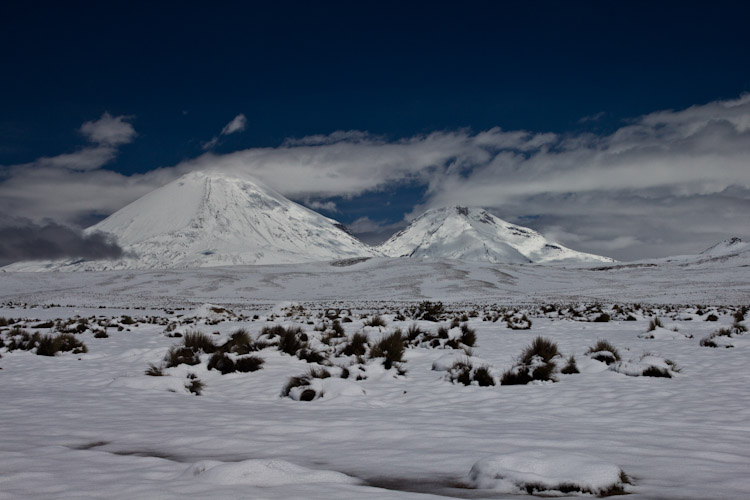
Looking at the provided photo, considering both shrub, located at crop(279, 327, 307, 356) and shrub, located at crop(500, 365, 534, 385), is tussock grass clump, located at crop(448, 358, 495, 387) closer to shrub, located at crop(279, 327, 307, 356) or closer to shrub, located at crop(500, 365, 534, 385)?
shrub, located at crop(500, 365, 534, 385)

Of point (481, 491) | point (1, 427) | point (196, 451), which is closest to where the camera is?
point (481, 491)

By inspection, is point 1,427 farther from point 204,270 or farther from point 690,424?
point 204,270

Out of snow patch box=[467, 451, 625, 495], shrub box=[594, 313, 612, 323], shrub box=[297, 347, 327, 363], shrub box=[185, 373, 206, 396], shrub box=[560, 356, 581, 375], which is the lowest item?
shrub box=[185, 373, 206, 396]

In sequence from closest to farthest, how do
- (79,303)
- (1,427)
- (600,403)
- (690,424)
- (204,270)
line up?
(1,427), (690,424), (600,403), (79,303), (204,270)

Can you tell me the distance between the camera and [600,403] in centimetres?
775

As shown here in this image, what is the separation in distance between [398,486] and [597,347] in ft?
34.3

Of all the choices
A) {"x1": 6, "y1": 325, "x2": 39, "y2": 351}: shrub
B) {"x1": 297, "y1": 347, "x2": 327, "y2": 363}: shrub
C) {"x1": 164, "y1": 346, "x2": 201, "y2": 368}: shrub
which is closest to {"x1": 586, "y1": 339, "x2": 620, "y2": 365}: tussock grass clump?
{"x1": 297, "y1": 347, "x2": 327, "y2": 363}: shrub

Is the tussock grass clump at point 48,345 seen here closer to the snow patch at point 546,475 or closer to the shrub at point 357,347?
the shrub at point 357,347

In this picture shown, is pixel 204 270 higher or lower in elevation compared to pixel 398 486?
higher

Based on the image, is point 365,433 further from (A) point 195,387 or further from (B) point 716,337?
(B) point 716,337

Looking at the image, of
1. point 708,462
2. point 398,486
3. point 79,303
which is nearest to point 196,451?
point 398,486

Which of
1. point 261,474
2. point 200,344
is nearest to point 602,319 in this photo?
point 200,344

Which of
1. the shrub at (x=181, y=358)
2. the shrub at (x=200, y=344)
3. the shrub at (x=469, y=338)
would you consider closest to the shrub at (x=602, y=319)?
the shrub at (x=469, y=338)

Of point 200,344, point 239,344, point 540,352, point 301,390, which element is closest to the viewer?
point 301,390
